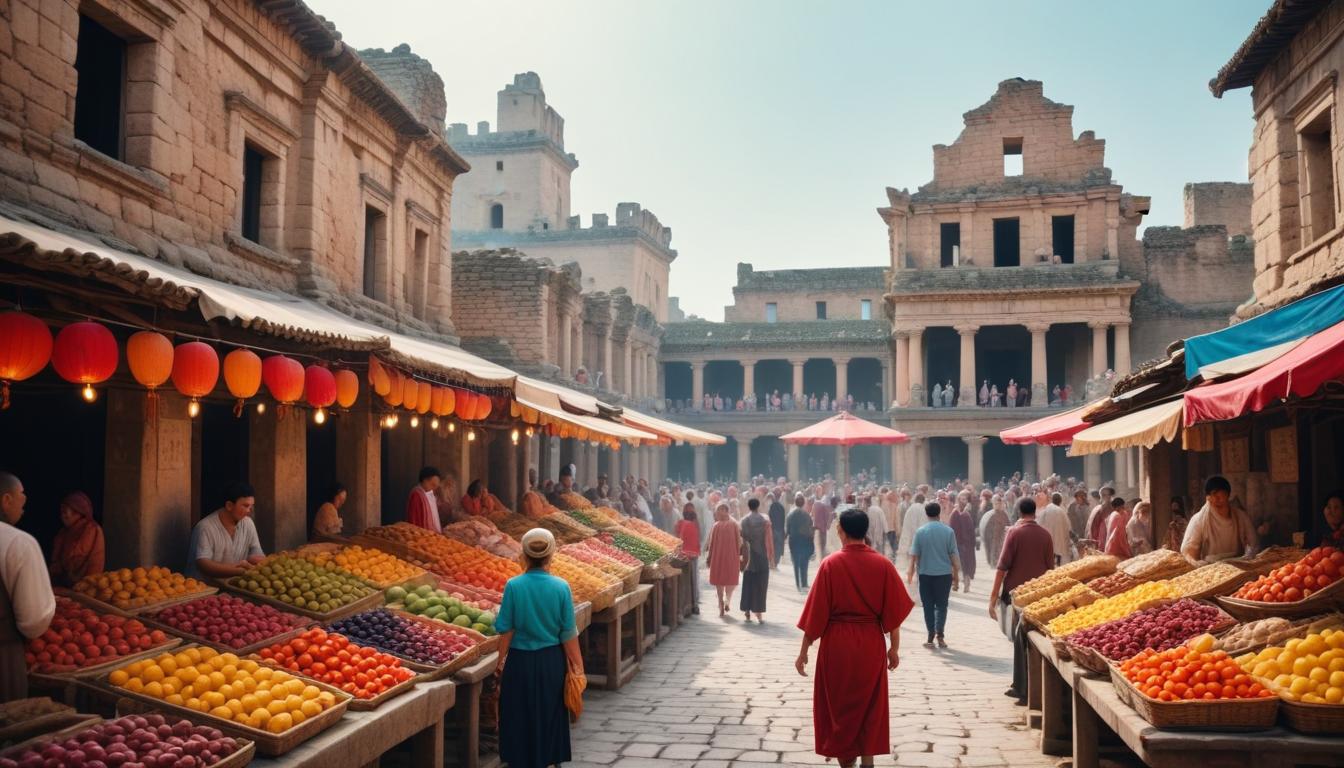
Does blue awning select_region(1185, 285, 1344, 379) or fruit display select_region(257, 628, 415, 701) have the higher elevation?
blue awning select_region(1185, 285, 1344, 379)

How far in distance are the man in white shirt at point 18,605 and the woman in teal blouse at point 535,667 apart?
7.51 ft

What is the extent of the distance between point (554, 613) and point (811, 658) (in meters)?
5.84

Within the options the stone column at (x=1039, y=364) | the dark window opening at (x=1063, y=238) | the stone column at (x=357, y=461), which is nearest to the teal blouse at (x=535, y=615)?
the stone column at (x=357, y=461)

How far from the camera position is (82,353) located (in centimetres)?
543

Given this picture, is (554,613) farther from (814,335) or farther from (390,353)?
(814,335)

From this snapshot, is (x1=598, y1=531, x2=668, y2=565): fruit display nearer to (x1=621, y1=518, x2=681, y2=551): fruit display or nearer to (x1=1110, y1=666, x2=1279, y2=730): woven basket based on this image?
(x1=621, y1=518, x2=681, y2=551): fruit display

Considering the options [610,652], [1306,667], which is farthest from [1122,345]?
[1306,667]

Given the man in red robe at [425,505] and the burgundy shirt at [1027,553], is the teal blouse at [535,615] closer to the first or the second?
the man in red robe at [425,505]

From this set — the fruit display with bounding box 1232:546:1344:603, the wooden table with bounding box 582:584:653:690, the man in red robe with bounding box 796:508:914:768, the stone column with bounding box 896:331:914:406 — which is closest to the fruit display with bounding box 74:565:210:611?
the wooden table with bounding box 582:584:653:690

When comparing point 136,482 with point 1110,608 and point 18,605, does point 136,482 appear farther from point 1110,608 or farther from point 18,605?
point 1110,608

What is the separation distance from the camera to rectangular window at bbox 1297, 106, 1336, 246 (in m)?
11.5

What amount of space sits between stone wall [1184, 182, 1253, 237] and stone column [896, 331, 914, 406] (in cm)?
1337

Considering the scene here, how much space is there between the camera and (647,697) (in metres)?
9.13

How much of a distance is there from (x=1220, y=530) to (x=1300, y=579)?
231cm
